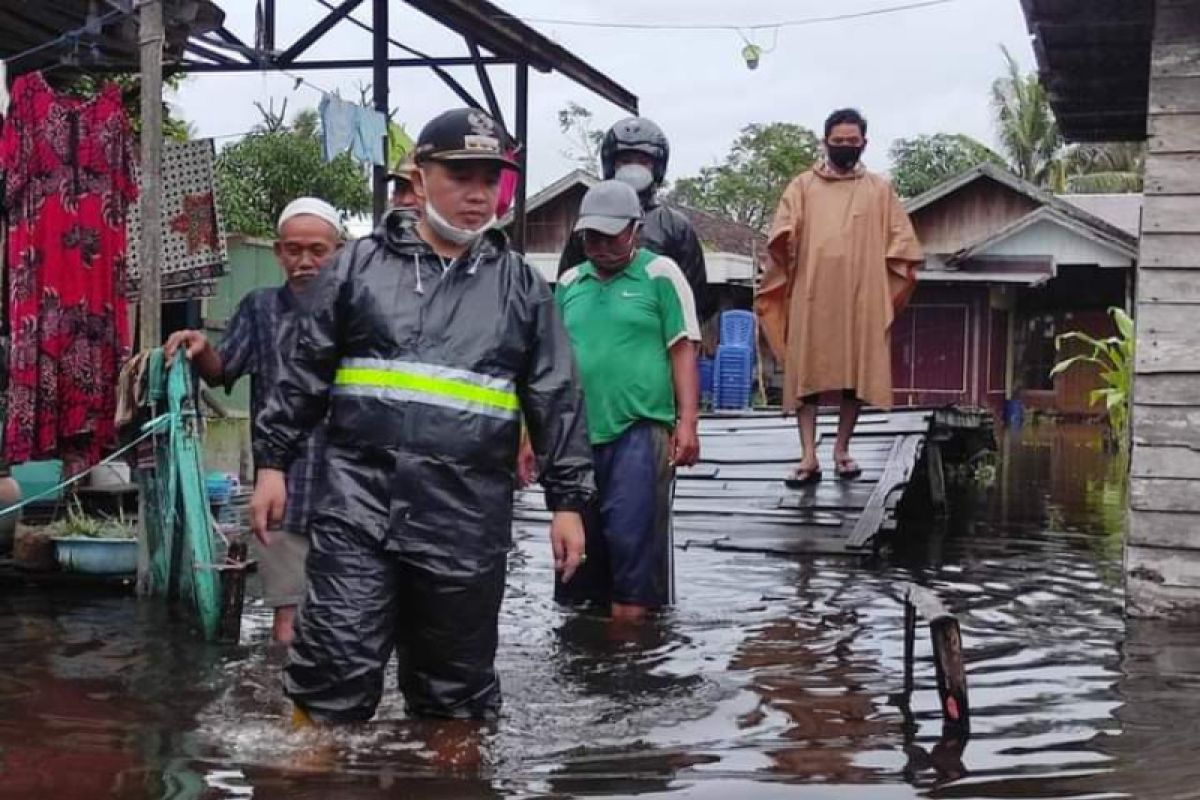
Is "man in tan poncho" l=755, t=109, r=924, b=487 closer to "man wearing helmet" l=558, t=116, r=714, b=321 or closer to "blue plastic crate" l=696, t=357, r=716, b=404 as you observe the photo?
"man wearing helmet" l=558, t=116, r=714, b=321

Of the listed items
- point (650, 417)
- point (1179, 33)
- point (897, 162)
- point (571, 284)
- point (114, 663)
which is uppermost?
point (897, 162)

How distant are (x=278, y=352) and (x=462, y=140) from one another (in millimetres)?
1904

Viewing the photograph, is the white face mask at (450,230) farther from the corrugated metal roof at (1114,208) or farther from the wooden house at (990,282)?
the corrugated metal roof at (1114,208)

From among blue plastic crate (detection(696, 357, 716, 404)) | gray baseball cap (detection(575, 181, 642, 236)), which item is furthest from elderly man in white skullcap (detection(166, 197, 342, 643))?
blue plastic crate (detection(696, 357, 716, 404))

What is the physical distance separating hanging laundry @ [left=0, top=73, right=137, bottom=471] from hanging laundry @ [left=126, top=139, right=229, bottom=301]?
0.68 ft

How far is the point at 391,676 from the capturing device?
5422 mm

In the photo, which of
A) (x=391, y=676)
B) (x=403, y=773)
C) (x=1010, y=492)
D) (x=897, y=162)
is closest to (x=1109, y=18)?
(x=391, y=676)

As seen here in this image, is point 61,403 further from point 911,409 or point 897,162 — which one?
point 897,162

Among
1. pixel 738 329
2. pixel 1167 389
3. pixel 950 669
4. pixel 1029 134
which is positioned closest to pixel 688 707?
pixel 950 669

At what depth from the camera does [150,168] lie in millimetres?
6797

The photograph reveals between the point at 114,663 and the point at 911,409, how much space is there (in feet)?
21.8

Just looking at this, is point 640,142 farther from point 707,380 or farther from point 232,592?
point 707,380

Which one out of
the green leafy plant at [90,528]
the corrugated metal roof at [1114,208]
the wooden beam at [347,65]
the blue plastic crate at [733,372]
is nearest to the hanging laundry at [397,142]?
the wooden beam at [347,65]

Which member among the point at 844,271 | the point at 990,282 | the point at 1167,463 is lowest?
the point at 1167,463
